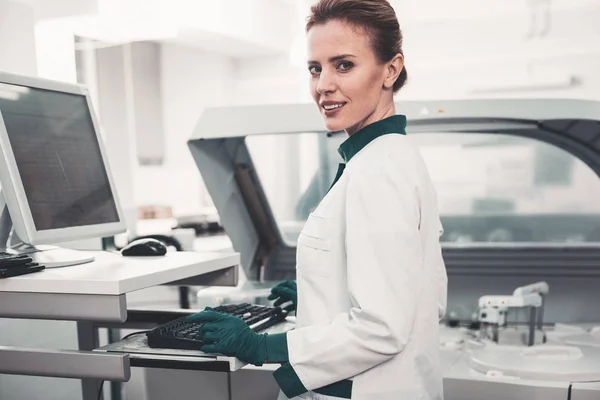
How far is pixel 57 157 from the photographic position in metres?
1.44

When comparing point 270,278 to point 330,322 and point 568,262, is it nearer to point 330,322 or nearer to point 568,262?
point 568,262

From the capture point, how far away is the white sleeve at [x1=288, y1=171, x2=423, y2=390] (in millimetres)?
995

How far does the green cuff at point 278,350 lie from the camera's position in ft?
3.52

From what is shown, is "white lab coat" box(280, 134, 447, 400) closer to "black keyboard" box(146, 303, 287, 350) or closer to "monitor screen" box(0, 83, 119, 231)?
"black keyboard" box(146, 303, 287, 350)

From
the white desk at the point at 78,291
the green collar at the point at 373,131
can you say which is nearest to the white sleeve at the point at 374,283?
the green collar at the point at 373,131

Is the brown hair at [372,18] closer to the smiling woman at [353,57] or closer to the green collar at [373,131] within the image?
the smiling woman at [353,57]

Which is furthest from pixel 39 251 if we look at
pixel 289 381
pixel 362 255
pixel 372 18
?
pixel 372 18

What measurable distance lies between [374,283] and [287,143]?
130 centimetres

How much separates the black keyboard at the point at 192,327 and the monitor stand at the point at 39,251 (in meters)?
0.27

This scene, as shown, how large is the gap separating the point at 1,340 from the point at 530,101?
6.11ft

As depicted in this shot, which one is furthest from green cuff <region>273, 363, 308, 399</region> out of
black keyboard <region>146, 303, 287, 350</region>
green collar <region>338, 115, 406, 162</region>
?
green collar <region>338, 115, 406, 162</region>

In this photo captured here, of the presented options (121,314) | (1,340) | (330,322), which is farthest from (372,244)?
(1,340)

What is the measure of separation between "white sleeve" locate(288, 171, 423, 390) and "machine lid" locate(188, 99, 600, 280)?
30.0 inches

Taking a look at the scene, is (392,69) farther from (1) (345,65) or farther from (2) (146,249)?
(2) (146,249)
